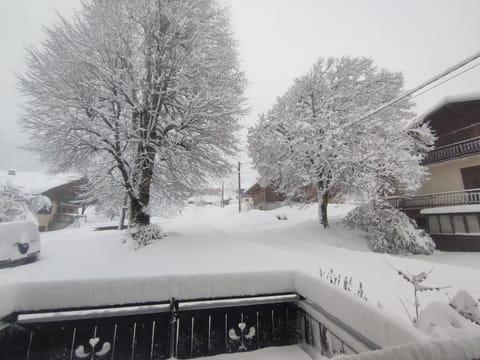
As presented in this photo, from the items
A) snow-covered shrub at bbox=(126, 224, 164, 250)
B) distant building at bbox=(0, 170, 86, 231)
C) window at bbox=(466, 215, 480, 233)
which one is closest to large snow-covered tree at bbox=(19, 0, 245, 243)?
snow-covered shrub at bbox=(126, 224, 164, 250)

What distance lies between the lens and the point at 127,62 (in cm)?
741

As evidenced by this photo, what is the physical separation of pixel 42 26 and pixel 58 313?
34.6 ft

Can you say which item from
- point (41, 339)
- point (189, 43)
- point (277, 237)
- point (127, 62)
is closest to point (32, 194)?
point (127, 62)

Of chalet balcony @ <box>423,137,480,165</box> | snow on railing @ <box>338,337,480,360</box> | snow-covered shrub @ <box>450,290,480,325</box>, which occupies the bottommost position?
snow-covered shrub @ <box>450,290,480,325</box>

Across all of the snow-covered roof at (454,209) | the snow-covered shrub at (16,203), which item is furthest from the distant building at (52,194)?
the snow-covered roof at (454,209)

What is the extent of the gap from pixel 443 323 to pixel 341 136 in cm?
1090

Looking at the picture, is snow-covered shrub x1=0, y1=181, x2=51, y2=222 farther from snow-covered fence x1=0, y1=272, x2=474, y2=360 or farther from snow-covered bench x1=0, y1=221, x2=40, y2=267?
snow-covered fence x1=0, y1=272, x2=474, y2=360

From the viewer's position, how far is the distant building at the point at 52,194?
64.4 ft

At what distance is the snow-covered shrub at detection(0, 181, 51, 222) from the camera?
1372 cm

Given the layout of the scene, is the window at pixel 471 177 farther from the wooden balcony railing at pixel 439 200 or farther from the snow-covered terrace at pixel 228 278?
the snow-covered terrace at pixel 228 278

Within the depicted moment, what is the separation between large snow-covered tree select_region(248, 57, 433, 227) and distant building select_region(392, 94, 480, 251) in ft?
11.6

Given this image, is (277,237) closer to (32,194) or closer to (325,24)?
(32,194)

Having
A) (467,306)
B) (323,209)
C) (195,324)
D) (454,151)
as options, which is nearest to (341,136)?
(323,209)

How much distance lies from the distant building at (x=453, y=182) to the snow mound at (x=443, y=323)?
51.9 ft
